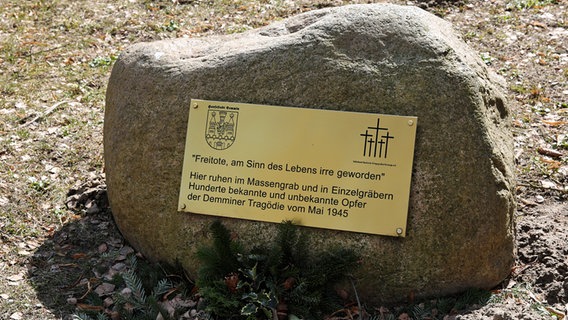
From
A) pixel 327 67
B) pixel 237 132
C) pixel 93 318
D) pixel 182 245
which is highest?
pixel 327 67

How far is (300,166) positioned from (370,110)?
1.67 ft

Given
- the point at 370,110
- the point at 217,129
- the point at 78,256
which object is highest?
the point at 370,110

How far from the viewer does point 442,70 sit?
3.78 metres

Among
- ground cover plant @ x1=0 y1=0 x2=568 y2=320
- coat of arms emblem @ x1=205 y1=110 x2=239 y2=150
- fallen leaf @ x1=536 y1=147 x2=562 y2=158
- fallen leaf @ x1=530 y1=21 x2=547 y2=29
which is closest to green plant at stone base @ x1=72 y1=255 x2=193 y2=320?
ground cover plant @ x1=0 y1=0 x2=568 y2=320

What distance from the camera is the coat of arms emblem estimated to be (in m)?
4.01

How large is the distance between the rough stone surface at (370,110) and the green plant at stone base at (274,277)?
0.41ft

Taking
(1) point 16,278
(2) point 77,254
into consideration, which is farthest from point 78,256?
(1) point 16,278

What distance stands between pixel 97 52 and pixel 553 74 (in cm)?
448

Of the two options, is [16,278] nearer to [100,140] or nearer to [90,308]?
[90,308]

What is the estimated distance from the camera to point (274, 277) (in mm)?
3707

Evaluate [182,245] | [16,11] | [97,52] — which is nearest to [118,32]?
[97,52]

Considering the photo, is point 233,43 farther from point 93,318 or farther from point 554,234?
point 554,234

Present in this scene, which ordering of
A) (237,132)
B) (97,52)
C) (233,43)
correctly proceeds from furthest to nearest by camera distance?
(97,52) → (233,43) → (237,132)

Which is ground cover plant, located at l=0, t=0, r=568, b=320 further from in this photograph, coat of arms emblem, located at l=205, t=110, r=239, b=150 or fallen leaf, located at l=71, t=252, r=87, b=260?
coat of arms emblem, located at l=205, t=110, r=239, b=150
